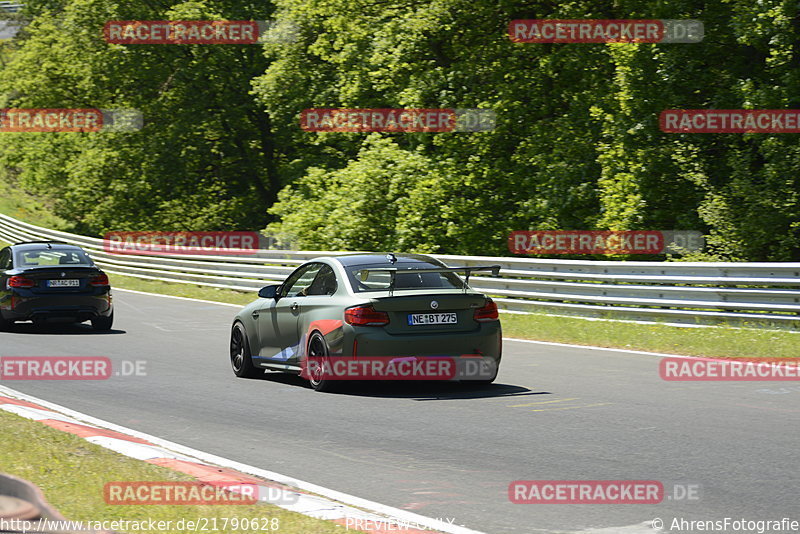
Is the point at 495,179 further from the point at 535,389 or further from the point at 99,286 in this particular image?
the point at 535,389

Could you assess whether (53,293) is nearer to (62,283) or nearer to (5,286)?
(62,283)

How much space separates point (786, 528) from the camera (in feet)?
18.8

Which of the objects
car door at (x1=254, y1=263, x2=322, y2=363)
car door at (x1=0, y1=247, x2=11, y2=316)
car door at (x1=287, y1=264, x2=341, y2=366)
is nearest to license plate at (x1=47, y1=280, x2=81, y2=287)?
car door at (x1=0, y1=247, x2=11, y2=316)

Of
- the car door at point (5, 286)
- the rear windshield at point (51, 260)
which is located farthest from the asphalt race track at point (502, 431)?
the rear windshield at point (51, 260)

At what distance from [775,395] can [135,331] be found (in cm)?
1112

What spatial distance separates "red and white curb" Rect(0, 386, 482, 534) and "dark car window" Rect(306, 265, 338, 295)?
279 centimetres

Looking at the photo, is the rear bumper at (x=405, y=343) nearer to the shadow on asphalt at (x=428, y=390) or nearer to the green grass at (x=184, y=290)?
the shadow on asphalt at (x=428, y=390)

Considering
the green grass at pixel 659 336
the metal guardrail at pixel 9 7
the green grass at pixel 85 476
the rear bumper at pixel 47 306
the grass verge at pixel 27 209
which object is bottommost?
the green grass at pixel 85 476

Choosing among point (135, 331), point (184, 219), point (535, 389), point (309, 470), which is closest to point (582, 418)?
point (535, 389)

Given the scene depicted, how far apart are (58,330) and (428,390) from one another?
9.45 m

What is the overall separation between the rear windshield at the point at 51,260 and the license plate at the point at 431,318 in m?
9.03

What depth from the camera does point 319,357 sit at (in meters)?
11.3

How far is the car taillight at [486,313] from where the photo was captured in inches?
436

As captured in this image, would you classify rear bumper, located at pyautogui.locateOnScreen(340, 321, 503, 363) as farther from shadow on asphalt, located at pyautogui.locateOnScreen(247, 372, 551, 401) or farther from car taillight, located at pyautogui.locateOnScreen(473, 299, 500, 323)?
shadow on asphalt, located at pyautogui.locateOnScreen(247, 372, 551, 401)
